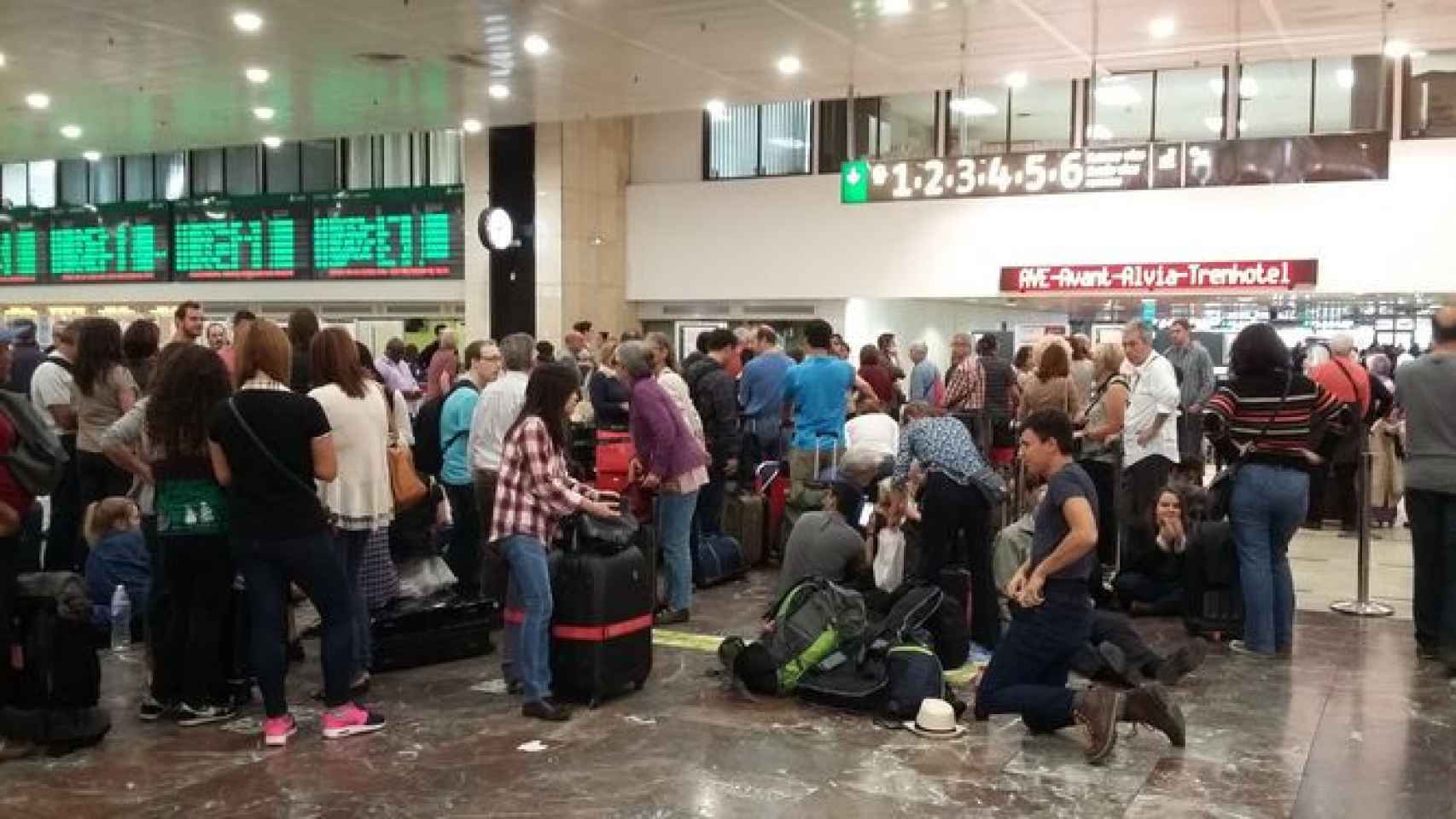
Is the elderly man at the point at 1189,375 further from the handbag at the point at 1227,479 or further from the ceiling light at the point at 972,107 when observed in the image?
the ceiling light at the point at 972,107

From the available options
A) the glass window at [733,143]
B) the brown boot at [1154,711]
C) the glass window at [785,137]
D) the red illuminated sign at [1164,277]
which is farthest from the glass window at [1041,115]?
the brown boot at [1154,711]

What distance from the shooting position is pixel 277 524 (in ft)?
15.9

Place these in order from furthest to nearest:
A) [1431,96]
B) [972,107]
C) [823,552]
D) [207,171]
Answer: [207,171] → [972,107] → [1431,96] → [823,552]

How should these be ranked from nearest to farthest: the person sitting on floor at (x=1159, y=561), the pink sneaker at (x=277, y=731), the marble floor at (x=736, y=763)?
A: the marble floor at (x=736, y=763)
the pink sneaker at (x=277, y=731)
the person sitting on floor at (x=1159, y=561)

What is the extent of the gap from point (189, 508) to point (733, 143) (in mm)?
12133

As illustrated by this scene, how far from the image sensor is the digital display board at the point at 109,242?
19.2m

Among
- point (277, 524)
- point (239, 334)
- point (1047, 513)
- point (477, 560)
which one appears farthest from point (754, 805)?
point (477, 560)

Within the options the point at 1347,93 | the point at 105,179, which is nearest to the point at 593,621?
the point at 1347,93

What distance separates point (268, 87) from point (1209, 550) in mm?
9629

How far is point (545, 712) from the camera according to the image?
5.46 metres

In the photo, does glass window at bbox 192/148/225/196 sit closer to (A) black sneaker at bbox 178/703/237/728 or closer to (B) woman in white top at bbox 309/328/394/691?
(B) woman in white top at bbox 309/328/394/691

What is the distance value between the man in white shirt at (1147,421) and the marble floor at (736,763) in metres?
Answer: 2.18

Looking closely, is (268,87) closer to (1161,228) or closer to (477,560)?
(477,560)

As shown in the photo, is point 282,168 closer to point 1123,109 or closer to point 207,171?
point 207,171
